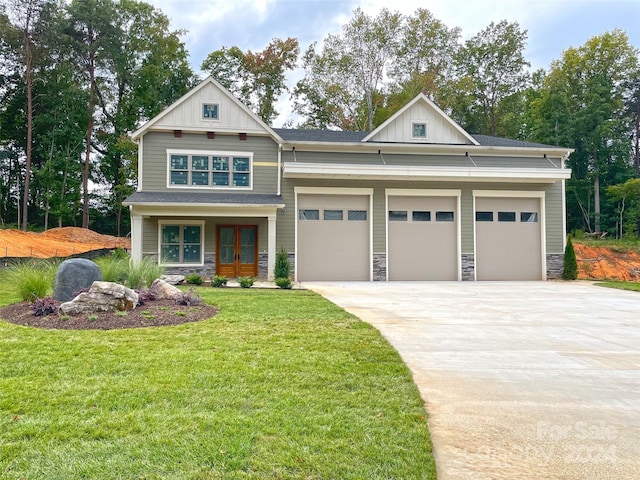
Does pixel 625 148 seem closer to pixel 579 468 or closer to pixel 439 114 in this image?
pixel 439 114

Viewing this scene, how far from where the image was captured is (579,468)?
Answer: 244 cm

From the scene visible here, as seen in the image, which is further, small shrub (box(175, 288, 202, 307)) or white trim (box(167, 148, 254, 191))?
white trim (box(167, 148, 254, 191))

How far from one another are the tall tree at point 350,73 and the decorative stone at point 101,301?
25.6 m

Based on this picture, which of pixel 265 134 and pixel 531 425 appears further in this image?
pixel 265 134

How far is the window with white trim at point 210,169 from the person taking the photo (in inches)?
591

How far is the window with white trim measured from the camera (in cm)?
1502

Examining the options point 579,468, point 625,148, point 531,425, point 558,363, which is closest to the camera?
point 579,468

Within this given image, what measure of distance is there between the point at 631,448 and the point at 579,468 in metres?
0.54

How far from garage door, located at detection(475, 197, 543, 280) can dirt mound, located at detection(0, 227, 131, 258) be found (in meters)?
17.2

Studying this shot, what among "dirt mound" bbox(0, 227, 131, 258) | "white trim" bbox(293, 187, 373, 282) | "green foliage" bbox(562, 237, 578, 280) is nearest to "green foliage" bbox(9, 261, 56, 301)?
"white trim" bbox(293, 187, 373, 282)

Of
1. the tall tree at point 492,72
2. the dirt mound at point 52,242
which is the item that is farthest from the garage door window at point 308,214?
the tall tree at point 492,72

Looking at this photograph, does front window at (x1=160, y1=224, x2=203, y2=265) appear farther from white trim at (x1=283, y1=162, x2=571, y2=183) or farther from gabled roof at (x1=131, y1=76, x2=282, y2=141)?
white trim at (x1=283, y1=162, x2=571, y2=183)

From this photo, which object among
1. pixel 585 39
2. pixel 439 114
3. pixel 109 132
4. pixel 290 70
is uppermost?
pixel 585 39

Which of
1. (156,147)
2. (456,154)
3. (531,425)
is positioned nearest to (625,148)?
(456,154)
